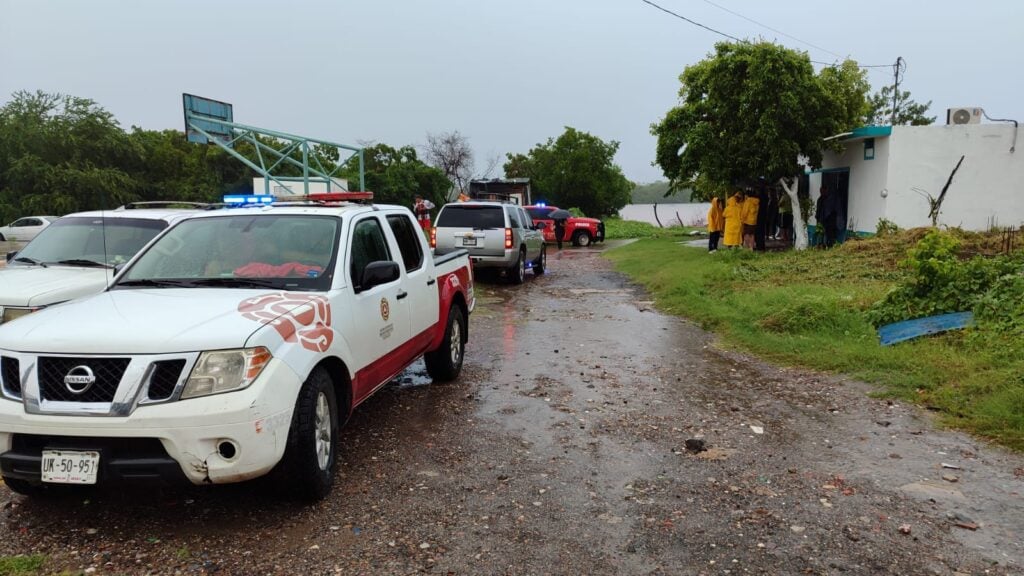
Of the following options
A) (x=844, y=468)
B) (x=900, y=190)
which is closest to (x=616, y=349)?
(x=844, y=468)

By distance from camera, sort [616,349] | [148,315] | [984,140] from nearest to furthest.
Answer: [148,315] < [616,349] < [984,140]

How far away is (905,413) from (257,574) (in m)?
5.16

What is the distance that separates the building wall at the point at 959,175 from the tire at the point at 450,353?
44.1 feet

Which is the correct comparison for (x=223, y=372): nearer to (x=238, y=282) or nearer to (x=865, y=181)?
(x=238, y=282)

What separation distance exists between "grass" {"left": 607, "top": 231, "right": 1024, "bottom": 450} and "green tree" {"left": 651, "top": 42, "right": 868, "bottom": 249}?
8.45 ft

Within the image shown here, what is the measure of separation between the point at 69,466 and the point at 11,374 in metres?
0.60

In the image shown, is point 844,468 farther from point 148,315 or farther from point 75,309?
point 75,309

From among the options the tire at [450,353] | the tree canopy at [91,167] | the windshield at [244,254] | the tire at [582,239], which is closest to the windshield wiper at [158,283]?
the windshield at [244,254]

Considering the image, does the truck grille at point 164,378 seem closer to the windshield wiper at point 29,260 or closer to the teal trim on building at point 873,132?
the windshield wiper at point 29,260

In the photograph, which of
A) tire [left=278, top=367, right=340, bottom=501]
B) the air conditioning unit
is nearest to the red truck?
the air conditioning unit

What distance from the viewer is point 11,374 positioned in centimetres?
355

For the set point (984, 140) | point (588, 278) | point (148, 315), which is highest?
point (984, 140)

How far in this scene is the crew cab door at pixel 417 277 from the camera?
5.80 meters

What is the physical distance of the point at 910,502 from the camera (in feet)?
13.5
